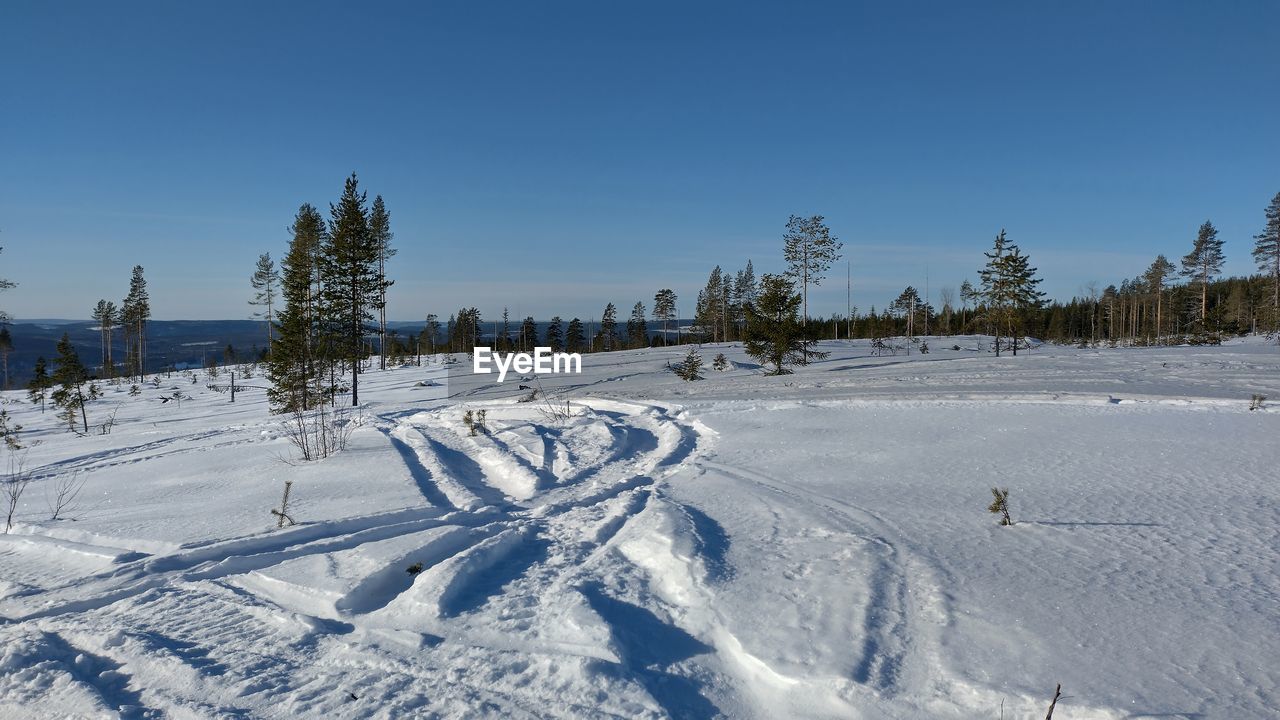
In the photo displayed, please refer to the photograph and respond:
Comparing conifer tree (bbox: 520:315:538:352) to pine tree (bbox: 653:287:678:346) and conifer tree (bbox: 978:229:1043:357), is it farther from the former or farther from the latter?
conifer tree (bbox: 978:229:1043:357)

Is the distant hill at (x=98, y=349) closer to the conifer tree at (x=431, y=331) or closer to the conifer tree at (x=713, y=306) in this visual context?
the conifer tree at (x=431, y=331)

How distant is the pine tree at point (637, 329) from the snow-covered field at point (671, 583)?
62.4 meters

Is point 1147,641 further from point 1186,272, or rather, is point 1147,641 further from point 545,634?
point 1186,272

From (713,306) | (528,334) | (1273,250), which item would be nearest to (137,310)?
(528,334)

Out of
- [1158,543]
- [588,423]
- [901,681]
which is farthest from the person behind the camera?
[588,423]

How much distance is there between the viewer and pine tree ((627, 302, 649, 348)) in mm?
72625

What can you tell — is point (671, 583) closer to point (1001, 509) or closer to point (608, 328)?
point (1001, 509)

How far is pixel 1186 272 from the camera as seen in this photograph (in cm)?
4903

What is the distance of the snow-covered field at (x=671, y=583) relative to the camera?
2.73m

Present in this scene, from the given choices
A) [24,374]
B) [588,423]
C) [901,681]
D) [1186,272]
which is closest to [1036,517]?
[901,681]

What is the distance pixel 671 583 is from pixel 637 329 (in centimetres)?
7462

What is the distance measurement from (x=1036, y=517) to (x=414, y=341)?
2849 inches

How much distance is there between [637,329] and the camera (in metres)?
78.4

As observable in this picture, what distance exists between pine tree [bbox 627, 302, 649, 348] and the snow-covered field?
62.4 metres
